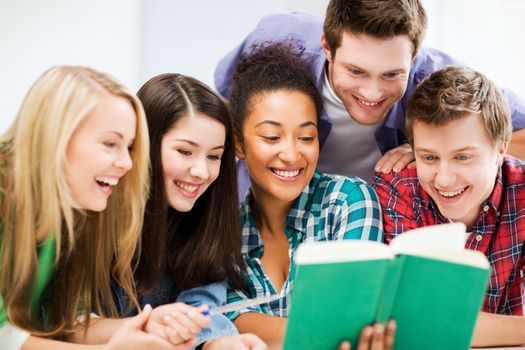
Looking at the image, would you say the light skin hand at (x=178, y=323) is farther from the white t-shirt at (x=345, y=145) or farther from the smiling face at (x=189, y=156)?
the white t-shirt at (x=345, y=145)

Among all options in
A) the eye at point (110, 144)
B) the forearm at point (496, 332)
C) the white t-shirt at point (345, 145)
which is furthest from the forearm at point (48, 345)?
the white t-shirt at point (345, 145)

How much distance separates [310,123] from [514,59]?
178 centimetres

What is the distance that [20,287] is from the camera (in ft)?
4.00

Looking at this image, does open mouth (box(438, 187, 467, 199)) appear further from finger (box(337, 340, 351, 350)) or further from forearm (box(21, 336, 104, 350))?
forearm (box(21, 336, 104, 350))

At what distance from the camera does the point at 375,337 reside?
109 cm

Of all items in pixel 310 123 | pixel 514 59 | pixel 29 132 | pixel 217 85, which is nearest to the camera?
pixel 29 132

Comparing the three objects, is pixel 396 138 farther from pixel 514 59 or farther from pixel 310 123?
pixel 514 59

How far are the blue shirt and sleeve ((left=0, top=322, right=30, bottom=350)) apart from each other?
3.12ft

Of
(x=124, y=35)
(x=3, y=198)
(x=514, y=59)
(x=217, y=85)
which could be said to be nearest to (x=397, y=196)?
(x=217, y=85)

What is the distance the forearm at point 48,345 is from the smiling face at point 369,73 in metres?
0.93

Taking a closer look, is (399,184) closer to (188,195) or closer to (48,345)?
(188,195)

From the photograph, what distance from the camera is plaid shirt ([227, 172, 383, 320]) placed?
1648mm

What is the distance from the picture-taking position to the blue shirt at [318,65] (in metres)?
1.97

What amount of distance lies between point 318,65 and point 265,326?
82 centimetres
